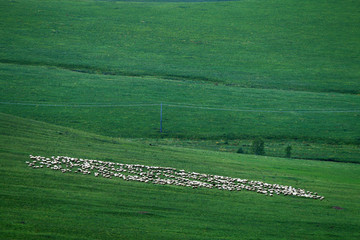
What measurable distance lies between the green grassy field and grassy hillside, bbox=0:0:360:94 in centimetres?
33

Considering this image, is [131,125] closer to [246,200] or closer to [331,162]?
[331,162]

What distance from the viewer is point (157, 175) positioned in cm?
1853

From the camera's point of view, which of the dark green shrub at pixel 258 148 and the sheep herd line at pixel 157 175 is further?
the dark green shrub at pixel 258 148

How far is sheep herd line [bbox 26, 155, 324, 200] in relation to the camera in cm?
1716

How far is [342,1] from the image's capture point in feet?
277

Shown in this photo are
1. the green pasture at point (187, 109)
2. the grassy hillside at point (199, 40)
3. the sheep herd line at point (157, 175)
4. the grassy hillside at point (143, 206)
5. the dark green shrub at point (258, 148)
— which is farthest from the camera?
the grassy hillside at point (199, 40)

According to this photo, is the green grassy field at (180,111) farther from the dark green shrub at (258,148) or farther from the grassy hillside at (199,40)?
the dark green shrub at (258,148)

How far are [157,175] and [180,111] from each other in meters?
25.3

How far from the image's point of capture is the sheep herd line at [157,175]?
675 inches

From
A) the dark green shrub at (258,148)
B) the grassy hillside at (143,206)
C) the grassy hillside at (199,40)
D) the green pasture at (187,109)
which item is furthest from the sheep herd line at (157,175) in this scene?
the grassy hillside at (199,40)

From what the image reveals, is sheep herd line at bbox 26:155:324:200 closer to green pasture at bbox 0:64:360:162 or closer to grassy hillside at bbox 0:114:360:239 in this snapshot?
grassy hillside at bbox 0:114:360:239

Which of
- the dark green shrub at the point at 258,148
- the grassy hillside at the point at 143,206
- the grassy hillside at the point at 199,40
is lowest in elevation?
the dark green shrub at the point at 258,148

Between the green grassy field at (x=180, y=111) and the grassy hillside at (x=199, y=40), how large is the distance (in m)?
0.33

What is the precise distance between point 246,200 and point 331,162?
1615 cm
